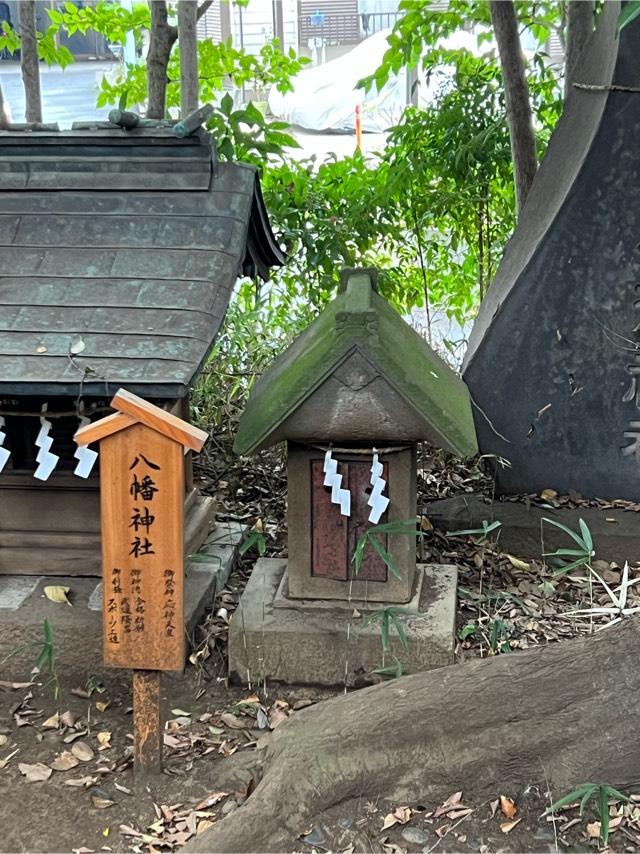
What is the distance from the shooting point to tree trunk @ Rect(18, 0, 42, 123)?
6.14 m

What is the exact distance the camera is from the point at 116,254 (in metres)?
4.11

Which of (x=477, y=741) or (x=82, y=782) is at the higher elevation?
(x=477, y=741)

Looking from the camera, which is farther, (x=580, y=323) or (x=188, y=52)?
(x=188, y=52)

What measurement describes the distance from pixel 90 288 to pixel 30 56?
324 centimetres

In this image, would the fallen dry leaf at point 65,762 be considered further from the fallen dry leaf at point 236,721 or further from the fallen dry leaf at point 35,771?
the fallen dry leaf at point 236,721

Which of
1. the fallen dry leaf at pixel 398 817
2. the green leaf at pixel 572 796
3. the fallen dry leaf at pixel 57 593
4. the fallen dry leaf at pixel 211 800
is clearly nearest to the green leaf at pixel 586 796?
the green leaf at pixel 572 796

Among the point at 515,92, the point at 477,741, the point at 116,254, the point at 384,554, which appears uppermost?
the point at 515,92

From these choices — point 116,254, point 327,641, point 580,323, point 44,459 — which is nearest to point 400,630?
point 327,641

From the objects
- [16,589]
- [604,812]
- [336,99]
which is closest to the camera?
[604,812]

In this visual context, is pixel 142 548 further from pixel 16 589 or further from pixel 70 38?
pixel 70 38

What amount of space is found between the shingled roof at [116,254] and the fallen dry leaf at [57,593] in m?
1.09

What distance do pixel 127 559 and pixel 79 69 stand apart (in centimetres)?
1246

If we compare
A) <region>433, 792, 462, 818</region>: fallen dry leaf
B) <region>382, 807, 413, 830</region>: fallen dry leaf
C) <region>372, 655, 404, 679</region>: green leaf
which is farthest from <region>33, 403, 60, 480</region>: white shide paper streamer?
<region>433, 792, 462, 818</region>: fallen dry leaf

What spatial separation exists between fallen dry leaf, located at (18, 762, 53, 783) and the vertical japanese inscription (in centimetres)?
58
